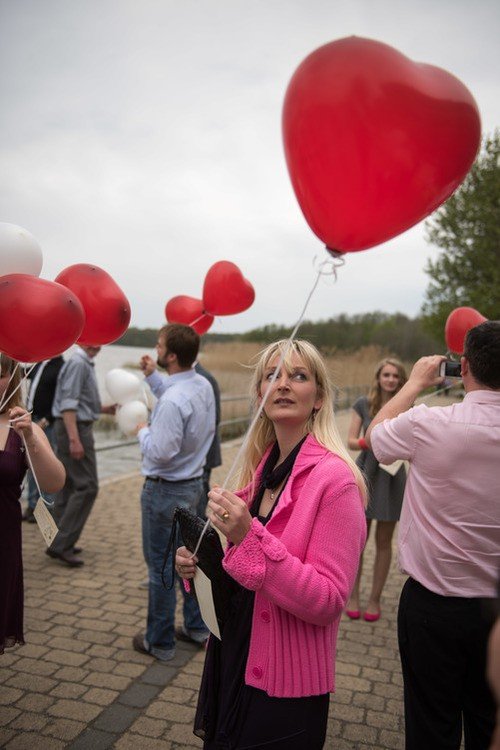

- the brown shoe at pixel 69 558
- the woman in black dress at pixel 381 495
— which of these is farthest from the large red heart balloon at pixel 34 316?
the brown shoe at pixel 69 558

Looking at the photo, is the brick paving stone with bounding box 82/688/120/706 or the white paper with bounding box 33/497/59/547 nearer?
the white paper with bounding box 33/497/59/547

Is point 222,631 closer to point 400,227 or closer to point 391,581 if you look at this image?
point 400,227

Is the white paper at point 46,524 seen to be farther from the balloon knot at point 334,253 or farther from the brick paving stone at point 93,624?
the brick paving stone at point 93,624

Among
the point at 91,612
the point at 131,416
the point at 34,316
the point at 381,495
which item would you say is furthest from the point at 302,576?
the point at 131,416

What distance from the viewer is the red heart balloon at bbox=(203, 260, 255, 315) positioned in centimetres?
464

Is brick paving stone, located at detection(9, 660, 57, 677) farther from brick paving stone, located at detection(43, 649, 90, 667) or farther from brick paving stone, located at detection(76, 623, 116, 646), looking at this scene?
brick paving stone, located at detection(76, 623, 116, 646)

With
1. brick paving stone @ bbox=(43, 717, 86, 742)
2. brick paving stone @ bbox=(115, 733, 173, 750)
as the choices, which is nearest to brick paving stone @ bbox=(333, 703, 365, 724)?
brick paving stone @ bbox=(115, 733, 173, 750)

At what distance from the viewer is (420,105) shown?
160 centimetres

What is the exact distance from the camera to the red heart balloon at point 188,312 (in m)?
5.04

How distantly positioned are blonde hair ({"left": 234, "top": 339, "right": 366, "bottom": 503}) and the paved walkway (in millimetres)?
1668

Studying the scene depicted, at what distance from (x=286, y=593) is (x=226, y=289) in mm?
3270

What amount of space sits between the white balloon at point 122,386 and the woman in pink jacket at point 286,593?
3116mm

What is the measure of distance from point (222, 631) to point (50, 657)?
229cm

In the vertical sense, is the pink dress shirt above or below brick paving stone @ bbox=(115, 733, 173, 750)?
above
